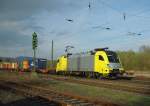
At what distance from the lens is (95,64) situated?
34000mm

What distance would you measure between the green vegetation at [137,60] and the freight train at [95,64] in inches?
746

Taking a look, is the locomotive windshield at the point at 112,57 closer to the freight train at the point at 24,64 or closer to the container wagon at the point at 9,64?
the freight train at the point at 24,64

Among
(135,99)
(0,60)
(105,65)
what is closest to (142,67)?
(105,65)

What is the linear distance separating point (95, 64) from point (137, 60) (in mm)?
26051

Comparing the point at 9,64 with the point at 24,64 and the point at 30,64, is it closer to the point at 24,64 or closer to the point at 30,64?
the point at 24,64

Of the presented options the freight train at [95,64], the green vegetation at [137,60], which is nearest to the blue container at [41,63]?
the freight train at [95,64]

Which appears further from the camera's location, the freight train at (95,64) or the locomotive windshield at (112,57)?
the locomotive windshield at (112,57)

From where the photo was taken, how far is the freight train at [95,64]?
32031mm

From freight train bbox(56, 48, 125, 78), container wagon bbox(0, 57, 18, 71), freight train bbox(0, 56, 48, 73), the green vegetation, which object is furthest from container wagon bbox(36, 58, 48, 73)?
the green vegetation

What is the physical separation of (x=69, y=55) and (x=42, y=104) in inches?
1148

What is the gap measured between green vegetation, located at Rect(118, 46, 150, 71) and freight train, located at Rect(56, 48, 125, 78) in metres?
18.9

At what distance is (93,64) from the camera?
3441cm

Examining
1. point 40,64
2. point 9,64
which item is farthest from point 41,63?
point 9,64

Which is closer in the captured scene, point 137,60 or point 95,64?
point 95,64
